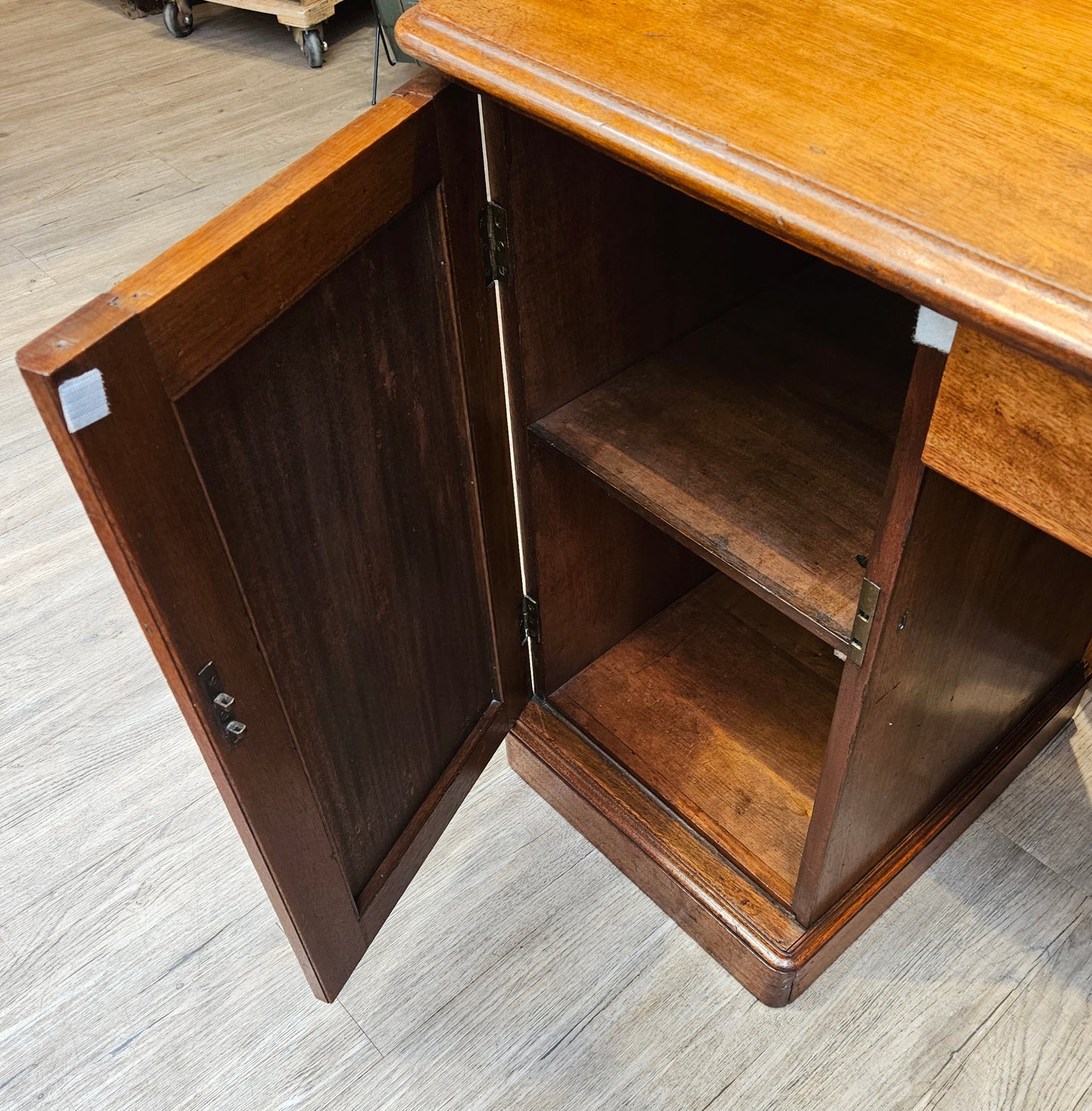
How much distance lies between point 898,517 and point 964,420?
9cm

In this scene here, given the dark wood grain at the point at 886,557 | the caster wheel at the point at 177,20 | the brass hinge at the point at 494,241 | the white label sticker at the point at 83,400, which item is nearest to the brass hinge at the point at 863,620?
the dark wood grain at the point at 886,557

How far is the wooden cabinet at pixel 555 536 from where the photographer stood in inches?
23.7

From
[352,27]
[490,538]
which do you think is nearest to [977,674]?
[490,538]

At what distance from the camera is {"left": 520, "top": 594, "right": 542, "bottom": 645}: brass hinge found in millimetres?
1074

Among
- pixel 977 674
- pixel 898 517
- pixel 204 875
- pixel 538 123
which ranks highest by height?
pixel 538 123

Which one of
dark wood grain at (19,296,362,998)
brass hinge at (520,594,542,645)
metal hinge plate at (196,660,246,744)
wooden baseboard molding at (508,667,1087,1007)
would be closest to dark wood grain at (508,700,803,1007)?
wooden baseboard molding at (508,667,1087,1007)

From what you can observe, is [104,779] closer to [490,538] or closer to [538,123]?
[490,538]

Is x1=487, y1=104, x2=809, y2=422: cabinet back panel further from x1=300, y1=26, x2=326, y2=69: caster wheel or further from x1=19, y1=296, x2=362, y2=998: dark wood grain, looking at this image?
x1=300, y1=26, x2=326, y2=69: caster wheel

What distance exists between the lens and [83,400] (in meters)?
0.50

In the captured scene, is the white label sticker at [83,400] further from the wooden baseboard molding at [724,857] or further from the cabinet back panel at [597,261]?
the wooden baseboard molding at [724,857]

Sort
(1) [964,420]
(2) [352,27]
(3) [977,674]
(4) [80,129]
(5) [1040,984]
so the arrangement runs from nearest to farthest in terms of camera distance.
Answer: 1. (1) [964,420]
2. (3) [977,674]
3. (5) [1040,984]
4. (4) [80,129]
5. (2) [352,27]

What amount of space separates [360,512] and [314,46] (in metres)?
2.24

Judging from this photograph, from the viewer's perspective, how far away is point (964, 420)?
21.7 inches

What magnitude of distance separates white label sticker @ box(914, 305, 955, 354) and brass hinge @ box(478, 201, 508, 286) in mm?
345
